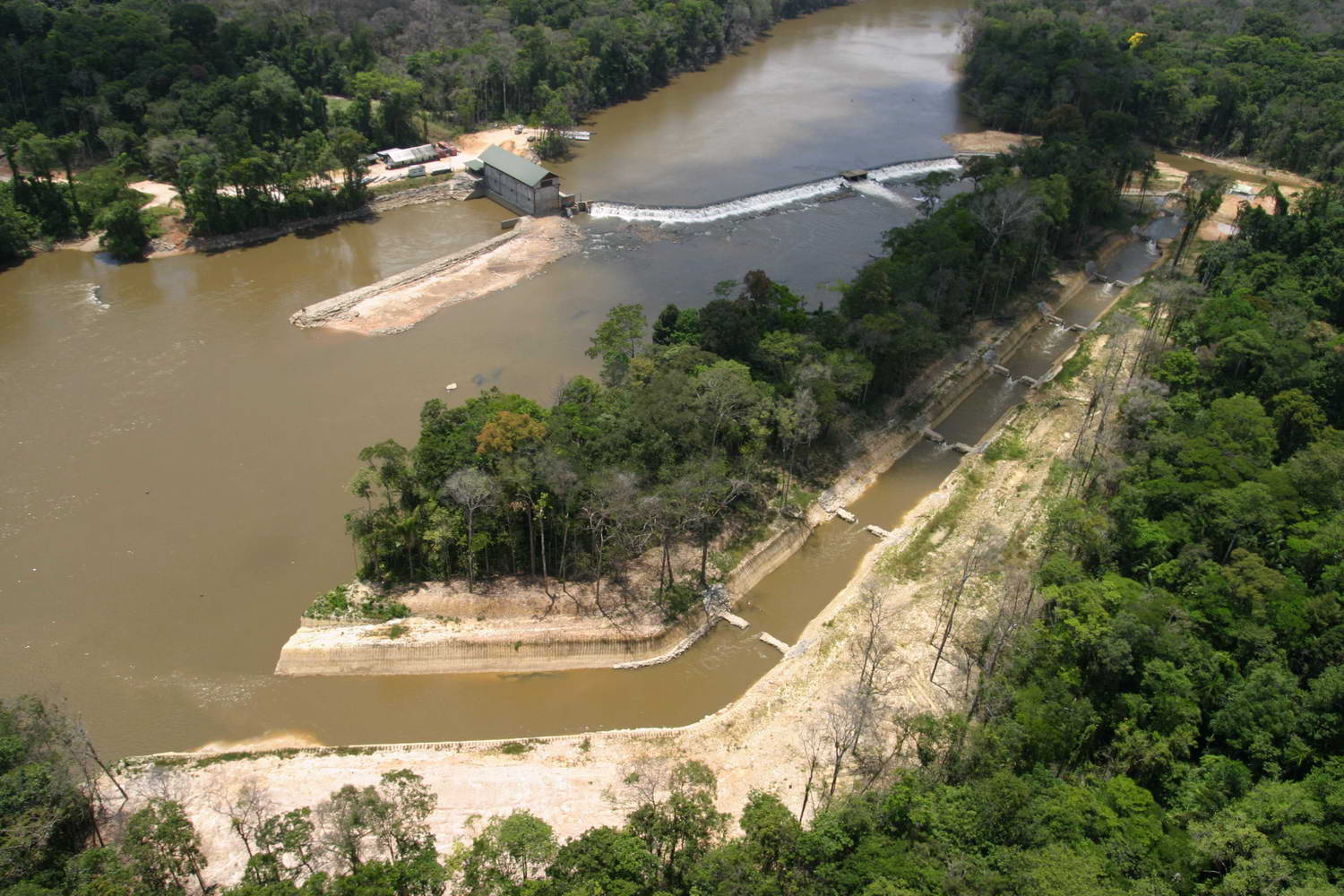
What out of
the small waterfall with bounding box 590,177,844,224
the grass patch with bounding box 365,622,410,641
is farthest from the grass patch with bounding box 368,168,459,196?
the grass patch with bounding box 365,622,410,641

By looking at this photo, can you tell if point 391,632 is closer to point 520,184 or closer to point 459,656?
point 459,656

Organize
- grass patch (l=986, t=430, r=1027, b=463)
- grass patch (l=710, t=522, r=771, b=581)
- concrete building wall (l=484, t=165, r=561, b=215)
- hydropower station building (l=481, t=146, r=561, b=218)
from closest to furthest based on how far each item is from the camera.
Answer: grass patch (l=710, t=522, r=771, b=581) → grass patch (l=986, t=430, r=1027, b=463) → hydropower station building (l=481, t=146, r=561, b=218) → concrete building wall (l=484, t=165, r=561, b=215)

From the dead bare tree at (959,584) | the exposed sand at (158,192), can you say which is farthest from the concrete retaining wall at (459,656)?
the exposed sand at (158,192)

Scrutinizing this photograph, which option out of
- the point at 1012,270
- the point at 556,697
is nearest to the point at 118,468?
the point at 556,697

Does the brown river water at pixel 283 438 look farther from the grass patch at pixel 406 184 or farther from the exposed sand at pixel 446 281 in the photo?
the grass patch at pixel 406 184

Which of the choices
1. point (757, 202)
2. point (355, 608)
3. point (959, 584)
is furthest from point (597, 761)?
point (757, 202)

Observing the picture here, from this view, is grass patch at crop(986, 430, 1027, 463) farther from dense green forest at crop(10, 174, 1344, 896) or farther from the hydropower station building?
the hydropower station building

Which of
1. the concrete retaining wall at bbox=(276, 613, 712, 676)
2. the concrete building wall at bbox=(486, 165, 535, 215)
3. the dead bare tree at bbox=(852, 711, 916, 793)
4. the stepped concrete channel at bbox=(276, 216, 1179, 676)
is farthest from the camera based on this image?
the concrete building wall at bbox=(486, 165, 535, 215)
